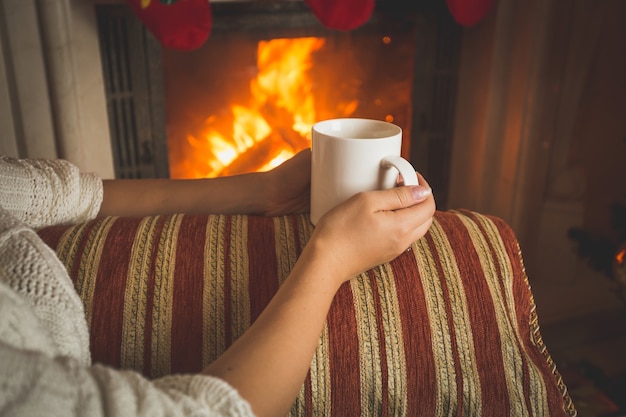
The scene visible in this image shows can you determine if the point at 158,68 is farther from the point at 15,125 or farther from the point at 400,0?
the point at 400,0

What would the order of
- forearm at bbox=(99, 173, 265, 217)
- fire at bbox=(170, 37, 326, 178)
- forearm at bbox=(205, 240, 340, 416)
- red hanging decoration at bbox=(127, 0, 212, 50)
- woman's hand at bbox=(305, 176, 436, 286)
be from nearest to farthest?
forearm at bbox=(205, 240, 340, 416), woman's hand at bbox=(305, 176, 436, 286), forearm at bbox=(99, 173, 265, 217), red hanging decoration at bbox=(127, 0, 212, 50), fire at bbox=(170, 37, 326, 178)

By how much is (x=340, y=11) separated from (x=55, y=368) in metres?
1.24

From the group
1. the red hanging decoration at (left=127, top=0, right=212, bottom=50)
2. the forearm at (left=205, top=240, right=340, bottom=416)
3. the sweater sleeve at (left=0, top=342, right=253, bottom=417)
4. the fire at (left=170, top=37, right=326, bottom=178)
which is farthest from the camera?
the fire at (left=170, top=37, right=326, bottom=178)

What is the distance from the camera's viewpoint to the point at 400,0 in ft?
5.61

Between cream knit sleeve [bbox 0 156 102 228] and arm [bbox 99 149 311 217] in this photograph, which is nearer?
cream knit sleeve [bbox 0 156 102 228]

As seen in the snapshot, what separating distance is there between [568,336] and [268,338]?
1623 millimetres

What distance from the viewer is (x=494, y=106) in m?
1.83

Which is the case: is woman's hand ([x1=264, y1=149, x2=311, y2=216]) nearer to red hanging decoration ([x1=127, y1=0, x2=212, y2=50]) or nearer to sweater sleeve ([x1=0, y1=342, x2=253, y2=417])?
sweater sleeve ([x1=0, y1=342, x2=253, y2=417])

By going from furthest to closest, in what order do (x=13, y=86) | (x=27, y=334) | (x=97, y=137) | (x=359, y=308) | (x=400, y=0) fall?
(x=400, y=0) < (x=97, y=137) < (x=13, y=86) < (x=359, y=308) < (x=27, y=334)

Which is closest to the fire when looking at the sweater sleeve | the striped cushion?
the striped cushion

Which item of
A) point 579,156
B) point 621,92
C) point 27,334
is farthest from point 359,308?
point 621,92

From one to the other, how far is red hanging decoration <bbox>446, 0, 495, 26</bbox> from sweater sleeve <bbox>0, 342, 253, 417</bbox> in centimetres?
139

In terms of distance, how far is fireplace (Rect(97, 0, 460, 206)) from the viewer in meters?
1.60

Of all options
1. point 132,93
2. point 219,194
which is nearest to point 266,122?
point 132,93
